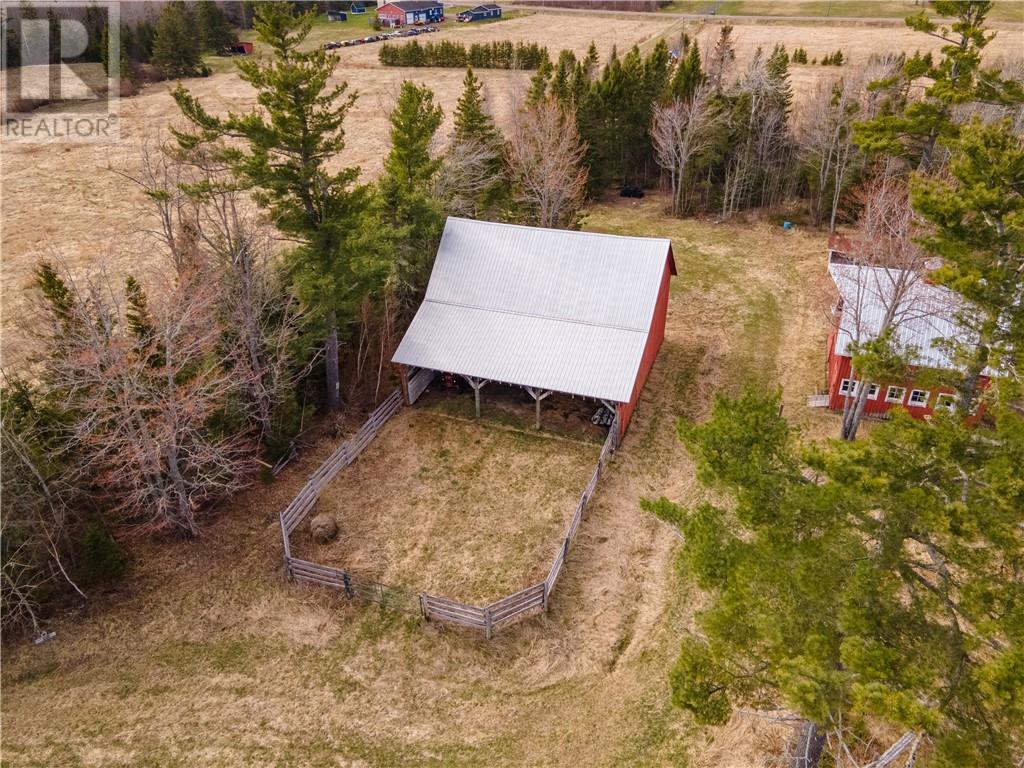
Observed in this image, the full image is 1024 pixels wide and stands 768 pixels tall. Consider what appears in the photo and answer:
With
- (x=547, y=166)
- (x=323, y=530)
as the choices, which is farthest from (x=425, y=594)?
(x=547, y=166)

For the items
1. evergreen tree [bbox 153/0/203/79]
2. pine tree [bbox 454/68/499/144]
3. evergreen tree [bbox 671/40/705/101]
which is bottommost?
pine tree [bbox 454/68/499/144]

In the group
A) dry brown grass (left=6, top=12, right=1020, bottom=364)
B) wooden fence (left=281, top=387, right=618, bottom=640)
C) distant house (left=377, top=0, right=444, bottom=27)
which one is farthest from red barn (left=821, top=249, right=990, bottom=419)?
distant house (left=377, top=0, right=444, bottom=27)

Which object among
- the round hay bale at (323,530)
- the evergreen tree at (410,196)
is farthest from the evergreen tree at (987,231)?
the evergreen tree at (410,196)

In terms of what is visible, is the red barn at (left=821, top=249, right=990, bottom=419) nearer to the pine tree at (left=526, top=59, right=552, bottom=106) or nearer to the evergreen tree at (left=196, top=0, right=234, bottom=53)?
the pine tree at (left=526, top=59, right=552, bottom=106)

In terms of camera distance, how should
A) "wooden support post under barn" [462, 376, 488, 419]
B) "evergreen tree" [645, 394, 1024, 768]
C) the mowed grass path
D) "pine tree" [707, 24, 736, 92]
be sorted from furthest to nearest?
"pine tree" [707, 24, 736, 92] < "wooden support post under barn" [462, 376, 488, 419] < the mowed grass path < "evergreen tree" [645, 394, 1024, 768]

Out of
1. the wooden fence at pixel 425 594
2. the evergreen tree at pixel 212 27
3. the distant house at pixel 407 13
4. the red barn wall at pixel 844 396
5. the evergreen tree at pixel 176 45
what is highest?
the distant house at pixel 407 13

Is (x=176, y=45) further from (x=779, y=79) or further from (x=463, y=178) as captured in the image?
(x=779, y=79)

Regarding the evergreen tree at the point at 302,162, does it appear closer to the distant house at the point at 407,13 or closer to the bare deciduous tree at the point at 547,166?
the bare deciduous tree at the point at 547,166
